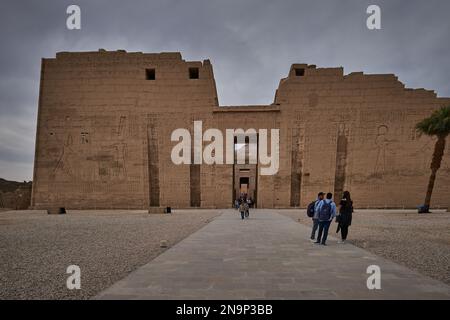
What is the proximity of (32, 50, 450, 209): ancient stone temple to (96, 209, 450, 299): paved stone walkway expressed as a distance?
17899mm

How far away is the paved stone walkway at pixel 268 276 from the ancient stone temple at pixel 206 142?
17899 mm

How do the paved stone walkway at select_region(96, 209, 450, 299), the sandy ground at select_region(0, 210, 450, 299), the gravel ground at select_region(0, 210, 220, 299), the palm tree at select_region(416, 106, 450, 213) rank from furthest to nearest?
the palm tree at select_region(416, 106, 450, 213)
the sandy ground at select_region(0, 210, 450, 299)
the gravel ground at select_region(0, 210, 220, 299)
the paved stone walkway at select_region(96, 209, 450, 299)

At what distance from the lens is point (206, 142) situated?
2408 cm

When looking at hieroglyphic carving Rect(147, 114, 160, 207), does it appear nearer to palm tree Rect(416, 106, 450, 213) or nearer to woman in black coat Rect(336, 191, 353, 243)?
woman in black coat Rect(336, 191, 353, 243)

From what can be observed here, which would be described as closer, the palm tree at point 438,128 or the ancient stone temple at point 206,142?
the palm tree at point 438,128

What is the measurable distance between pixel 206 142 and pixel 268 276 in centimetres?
2035

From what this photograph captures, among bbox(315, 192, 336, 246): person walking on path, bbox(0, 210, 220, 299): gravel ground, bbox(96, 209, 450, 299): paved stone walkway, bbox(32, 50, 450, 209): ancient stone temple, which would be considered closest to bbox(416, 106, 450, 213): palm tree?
bbox(32, 50, 450, 209): ancient stone temple

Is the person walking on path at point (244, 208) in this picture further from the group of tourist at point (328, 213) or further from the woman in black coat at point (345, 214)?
the woman in black coat at point (345, 214)

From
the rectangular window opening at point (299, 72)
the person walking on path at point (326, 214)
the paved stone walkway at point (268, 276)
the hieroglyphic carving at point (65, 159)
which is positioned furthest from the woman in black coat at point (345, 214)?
the hieroglyphic carving at point (65, 159)

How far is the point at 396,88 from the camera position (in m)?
23.9

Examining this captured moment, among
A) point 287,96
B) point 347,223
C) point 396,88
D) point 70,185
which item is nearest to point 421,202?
point 396,88

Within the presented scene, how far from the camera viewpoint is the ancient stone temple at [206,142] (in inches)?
927

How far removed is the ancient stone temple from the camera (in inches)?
927

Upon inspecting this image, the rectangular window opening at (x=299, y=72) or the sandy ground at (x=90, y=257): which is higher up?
the rectangular window opening at (x=299, y=72)
